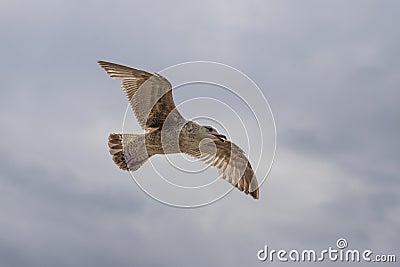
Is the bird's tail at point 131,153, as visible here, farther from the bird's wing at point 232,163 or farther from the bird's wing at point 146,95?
the bird's wing at point 232,163

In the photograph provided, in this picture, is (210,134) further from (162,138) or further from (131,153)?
(131,153)

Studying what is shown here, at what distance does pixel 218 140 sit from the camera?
21250mm

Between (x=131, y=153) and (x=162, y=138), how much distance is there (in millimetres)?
1415

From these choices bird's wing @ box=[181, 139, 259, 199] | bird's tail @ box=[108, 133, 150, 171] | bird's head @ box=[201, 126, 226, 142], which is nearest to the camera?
bird's head @ box=[201, 126, 226, 142]

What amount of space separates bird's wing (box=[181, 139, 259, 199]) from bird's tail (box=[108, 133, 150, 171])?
1.73m

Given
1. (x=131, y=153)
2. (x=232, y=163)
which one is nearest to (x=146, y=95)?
(x=131, y=153)

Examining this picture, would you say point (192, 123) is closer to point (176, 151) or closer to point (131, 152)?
point (176, 151)

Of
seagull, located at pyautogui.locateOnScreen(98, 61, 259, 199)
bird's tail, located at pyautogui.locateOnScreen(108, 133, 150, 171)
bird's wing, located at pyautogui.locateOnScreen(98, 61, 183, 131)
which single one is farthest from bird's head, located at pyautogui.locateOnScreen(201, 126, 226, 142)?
bird's tail, located at pyautogui.locateOnScreen(108, 133, 150, 171)

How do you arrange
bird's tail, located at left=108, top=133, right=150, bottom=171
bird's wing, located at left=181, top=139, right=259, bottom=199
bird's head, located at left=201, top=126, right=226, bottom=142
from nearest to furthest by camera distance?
bird's head, located at left=201, top=126, right=226, bottom=142 → bird's tail, located at left=108, top=133, right=150, bottom=171 → bird's wing, located at left=181, top=139, right=259, bottom=199

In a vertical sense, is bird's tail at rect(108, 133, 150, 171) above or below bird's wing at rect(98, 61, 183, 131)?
below

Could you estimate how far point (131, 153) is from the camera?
2222cm

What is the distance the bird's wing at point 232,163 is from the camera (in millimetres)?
22406

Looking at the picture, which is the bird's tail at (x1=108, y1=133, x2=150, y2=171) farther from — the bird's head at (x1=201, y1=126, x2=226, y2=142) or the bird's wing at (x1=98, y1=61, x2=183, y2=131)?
the bird's head at (x1=201, y1=126, x2=226, y2=142)

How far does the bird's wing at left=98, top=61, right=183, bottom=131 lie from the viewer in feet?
70.5
